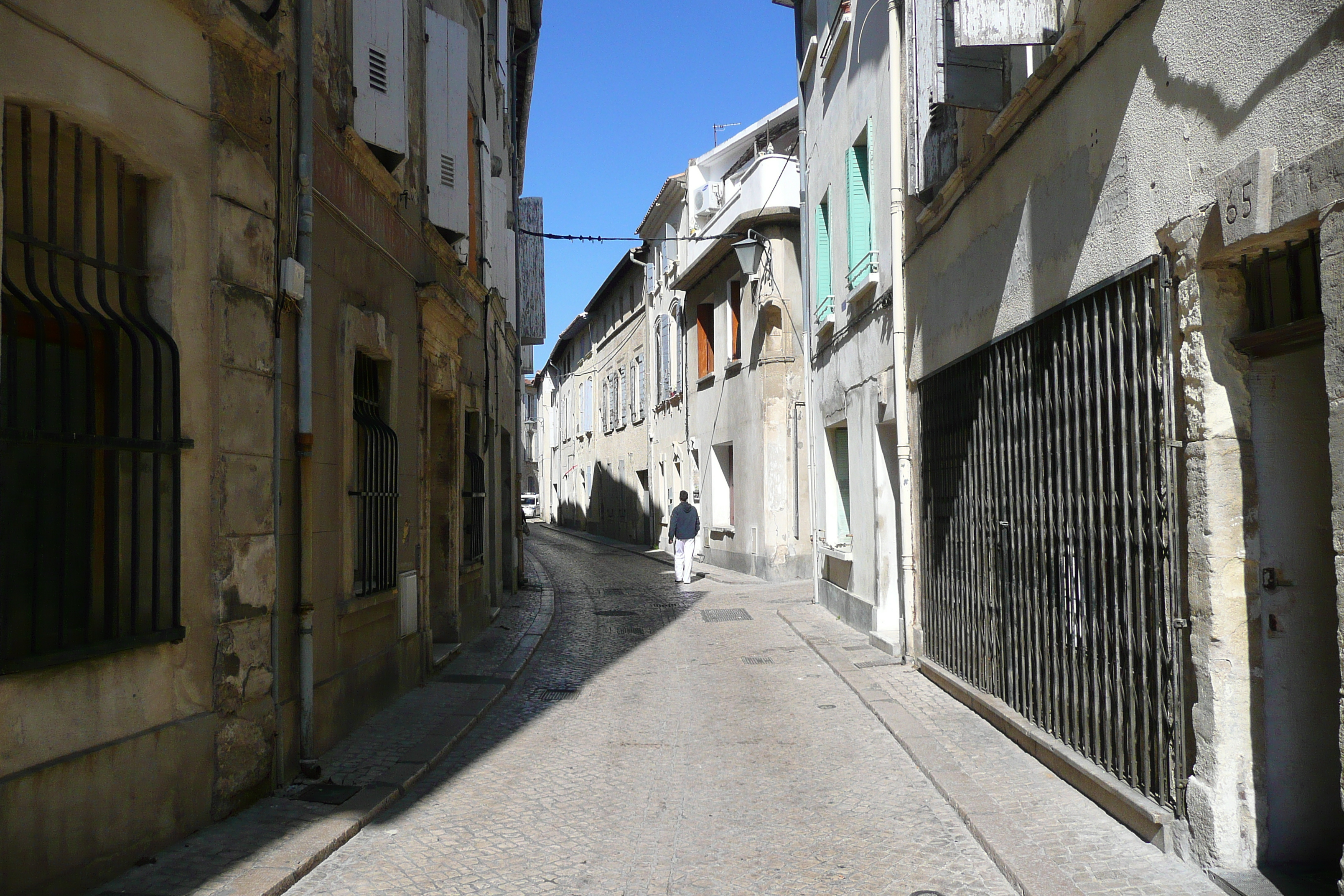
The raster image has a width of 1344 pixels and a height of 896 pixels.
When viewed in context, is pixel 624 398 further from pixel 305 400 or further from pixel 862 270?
pixel 305 400

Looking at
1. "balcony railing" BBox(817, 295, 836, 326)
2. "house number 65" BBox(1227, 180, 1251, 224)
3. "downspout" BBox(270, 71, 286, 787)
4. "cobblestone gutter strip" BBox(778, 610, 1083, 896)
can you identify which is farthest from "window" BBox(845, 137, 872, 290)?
"house number 65" BBox(1227, 180, 1251, 224)

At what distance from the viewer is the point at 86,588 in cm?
445

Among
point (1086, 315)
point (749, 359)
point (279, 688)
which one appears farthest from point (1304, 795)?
point (749, 359)

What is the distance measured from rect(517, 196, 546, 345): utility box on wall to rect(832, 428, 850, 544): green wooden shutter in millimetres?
7187

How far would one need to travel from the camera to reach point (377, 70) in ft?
25.0

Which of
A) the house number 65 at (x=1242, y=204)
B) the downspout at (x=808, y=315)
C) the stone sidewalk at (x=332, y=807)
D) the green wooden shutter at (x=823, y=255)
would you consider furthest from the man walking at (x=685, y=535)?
the house number 65 at (x=1242, y=204)

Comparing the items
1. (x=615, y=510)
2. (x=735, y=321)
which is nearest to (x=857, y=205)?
(x=735, y=321)

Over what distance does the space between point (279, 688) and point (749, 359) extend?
576 inches

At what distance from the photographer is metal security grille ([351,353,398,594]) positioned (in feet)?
25.1

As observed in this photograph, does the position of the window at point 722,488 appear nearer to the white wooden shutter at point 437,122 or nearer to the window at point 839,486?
the window at point 839,486

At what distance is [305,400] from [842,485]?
924cm

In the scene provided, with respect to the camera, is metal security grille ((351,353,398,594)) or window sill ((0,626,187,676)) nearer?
window sill ((0,626,187,676))

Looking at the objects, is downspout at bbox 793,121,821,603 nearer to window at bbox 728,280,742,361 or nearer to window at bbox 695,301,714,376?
window at bbox 728,280,742,361

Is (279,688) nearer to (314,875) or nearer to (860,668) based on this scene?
(314,875)
